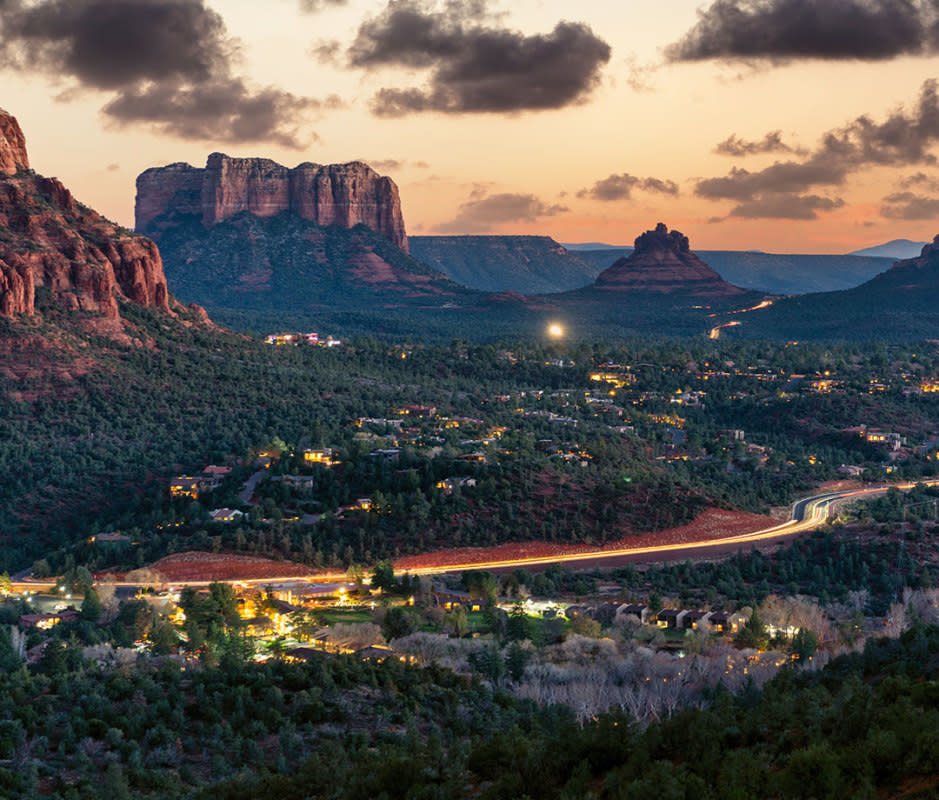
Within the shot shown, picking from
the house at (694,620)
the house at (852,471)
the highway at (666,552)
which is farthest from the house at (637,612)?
the house at (852,471)

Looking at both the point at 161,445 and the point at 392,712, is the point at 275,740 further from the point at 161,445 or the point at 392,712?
the point at 161,445

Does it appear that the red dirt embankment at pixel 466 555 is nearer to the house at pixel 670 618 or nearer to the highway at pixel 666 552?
the highway at pixel 666 552

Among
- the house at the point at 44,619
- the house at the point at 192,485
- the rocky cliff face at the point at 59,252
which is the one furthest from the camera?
the rocky cliff face at the point at 59,252

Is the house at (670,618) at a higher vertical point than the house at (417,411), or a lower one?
lower

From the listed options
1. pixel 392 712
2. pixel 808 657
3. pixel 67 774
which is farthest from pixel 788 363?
pixel 67 774

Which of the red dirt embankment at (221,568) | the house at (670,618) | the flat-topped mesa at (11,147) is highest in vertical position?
the flat-topped mesa at (11,147)

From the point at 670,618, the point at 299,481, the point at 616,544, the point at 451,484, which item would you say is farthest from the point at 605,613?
the point at 299,481

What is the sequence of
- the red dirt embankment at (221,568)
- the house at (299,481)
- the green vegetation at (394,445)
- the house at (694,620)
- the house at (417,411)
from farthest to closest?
the house at (417,411) < the house at (299,481) < the green vegetation at (394,445) < the red dirt embankment at (221,568) < the house at (694,620)

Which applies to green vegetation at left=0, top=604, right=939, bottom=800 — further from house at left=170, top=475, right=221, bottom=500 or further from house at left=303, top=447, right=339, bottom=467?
house at left=303, top=447, right=339, bottom=467

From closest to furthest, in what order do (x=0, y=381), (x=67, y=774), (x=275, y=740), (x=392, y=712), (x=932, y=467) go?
(x=67, y=774) < (x=275, y=740) < (x=392, y=712) < (x=0, y=381) < (x=932, y=467)
